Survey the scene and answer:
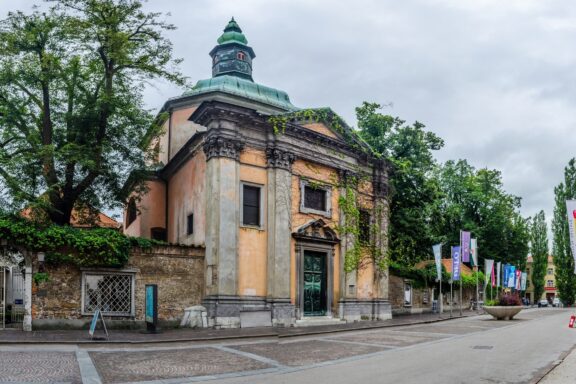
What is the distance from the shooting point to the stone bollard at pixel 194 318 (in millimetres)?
20891

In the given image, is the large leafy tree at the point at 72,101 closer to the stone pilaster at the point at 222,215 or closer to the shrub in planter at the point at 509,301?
the stone pilaster at the point at 222,215

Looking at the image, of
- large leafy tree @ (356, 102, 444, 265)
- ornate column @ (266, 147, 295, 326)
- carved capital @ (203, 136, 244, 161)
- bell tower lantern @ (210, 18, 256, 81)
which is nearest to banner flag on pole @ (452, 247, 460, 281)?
large leafy tree @ (356, 102, 444, 265)

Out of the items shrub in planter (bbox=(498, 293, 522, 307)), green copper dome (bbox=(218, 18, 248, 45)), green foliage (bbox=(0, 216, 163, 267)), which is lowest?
shrub in planter (bbox=(498, 293, 522, 307))

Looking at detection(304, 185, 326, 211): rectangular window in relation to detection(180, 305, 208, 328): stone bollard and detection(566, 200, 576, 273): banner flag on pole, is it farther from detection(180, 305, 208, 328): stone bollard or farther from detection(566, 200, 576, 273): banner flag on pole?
detection(566, 200, 576, 273): banner flag on pole

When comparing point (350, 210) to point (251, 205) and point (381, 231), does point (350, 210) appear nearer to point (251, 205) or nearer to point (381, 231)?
point (381, 231)

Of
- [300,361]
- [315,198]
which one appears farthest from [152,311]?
[315,198]

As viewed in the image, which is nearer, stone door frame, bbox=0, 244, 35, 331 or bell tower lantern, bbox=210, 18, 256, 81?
stone door frame, bbox=0, 244, 35, 331

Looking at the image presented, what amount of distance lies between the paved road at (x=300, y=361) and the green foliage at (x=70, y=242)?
5.02 meters

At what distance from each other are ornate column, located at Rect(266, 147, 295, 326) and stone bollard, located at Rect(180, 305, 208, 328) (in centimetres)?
301

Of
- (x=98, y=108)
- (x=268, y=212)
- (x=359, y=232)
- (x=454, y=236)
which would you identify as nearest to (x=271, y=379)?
(x=268, y=212)

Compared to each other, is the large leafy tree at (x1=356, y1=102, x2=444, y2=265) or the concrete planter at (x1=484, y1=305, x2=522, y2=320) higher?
the large leafy tree at (x1=356, y1=102, x2=444, y2=265)

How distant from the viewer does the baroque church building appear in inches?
876

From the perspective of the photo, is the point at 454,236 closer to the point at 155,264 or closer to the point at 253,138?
the point at 253,138

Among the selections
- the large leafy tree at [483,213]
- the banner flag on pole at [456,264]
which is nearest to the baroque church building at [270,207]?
the banner flag on pole at [456,264]
